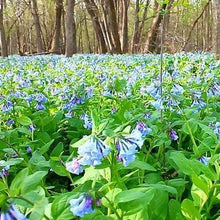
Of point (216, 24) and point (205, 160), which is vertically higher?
point (216, 24)

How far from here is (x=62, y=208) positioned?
103cm

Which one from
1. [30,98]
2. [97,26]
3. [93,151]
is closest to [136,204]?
[93,151]

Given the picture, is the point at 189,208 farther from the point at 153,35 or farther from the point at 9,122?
the point at 153,35

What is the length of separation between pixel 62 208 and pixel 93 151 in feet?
0.54

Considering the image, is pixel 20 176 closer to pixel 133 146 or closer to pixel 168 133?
pixel 133 146

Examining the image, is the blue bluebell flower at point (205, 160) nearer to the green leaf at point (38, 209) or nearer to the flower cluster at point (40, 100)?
the green leaf at point (38, 209)

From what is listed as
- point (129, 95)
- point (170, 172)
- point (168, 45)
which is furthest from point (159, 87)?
point (168, 45)

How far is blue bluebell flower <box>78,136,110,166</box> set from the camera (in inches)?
40.2

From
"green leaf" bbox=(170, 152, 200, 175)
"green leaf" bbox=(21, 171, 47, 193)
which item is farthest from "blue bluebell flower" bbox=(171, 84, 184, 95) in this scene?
"green leaf" bbox=(21, 171, 47, 193)

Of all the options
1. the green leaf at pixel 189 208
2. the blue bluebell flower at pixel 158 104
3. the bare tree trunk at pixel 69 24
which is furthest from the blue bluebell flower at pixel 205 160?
the bare tree trunk at pixel 69 24

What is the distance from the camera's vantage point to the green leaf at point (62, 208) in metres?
1.00

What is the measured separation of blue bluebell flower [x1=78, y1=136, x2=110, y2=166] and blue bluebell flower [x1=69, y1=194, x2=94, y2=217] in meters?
0.11

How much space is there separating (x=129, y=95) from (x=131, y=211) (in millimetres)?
1631

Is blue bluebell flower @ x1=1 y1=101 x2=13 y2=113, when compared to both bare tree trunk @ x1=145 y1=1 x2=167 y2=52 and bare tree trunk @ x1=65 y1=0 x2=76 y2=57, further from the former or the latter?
bare tree trunk @ x1=145 y1=1 x2=167 y2=52
